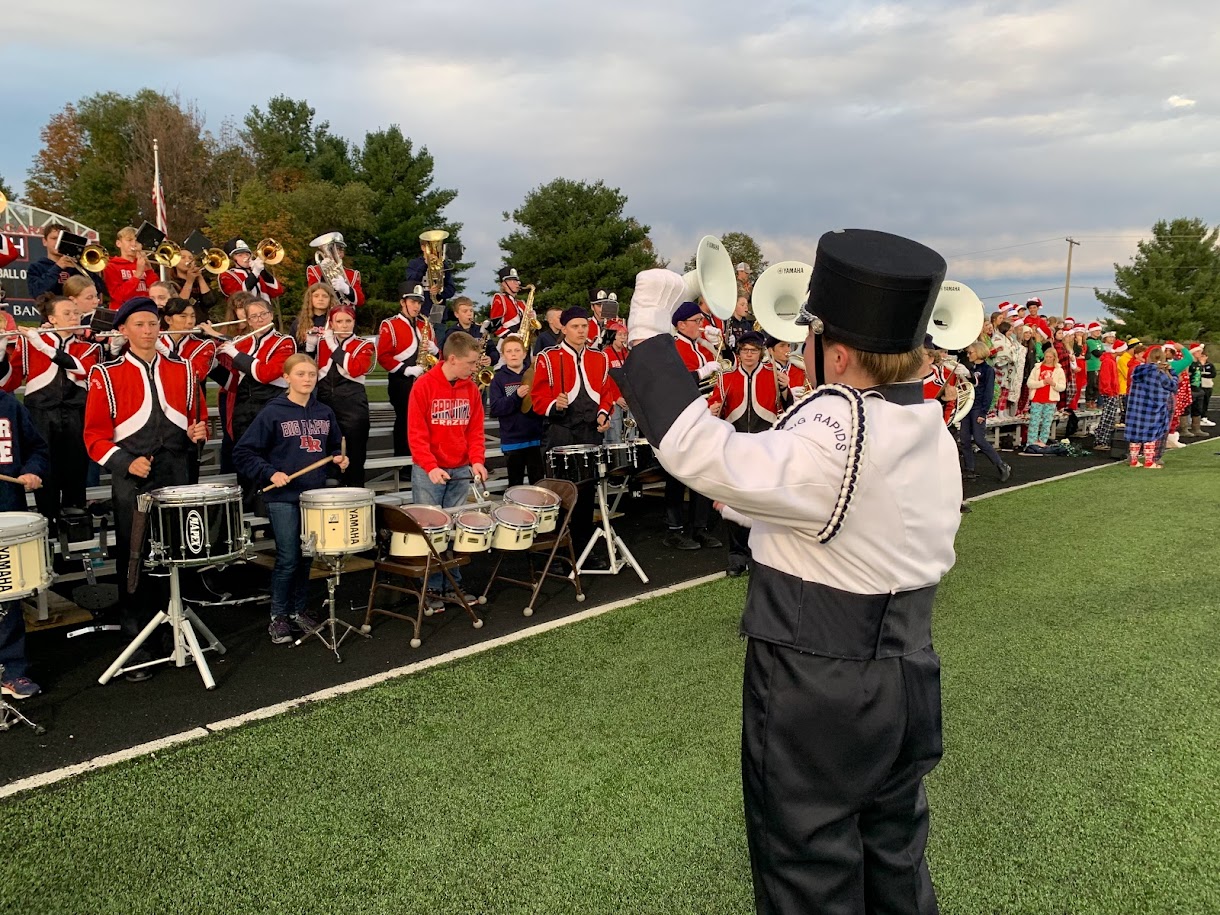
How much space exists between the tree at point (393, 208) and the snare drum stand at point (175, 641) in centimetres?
3788

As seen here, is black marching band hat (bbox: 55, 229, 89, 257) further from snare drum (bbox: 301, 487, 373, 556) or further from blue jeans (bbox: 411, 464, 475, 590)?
snare drum (bbox: 301, 487, 373, 556)

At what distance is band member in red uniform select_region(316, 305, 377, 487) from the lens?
819cm

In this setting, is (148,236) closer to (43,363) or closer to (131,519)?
(43,363)

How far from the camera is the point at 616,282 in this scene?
1651 inches

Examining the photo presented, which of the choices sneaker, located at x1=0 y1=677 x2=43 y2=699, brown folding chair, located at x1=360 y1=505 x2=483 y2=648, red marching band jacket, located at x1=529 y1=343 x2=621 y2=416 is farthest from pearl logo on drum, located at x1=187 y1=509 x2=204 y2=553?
red marching band jacket, located at x1=529 y1=343 x2=621 y2=416

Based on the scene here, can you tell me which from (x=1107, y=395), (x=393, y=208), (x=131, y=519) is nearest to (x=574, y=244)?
(x=393, y=208)

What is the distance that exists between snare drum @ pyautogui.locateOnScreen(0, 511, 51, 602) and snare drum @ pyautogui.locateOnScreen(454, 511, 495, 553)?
2.37 meters

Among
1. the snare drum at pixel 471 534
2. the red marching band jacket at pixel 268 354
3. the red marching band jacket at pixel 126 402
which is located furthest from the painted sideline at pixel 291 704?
the red marching band jacket at pixel 268 354

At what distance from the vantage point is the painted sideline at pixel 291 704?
3912 mm

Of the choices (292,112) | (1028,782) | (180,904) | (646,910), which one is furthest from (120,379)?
(292,112)

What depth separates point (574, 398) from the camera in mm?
7637

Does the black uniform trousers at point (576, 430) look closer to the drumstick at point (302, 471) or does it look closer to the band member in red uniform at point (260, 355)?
the drumstick at point (302, 471)

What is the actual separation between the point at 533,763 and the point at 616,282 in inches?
1542

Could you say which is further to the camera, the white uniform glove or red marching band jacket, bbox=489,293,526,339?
red marching band jacket, bbox=489,293,526,339
